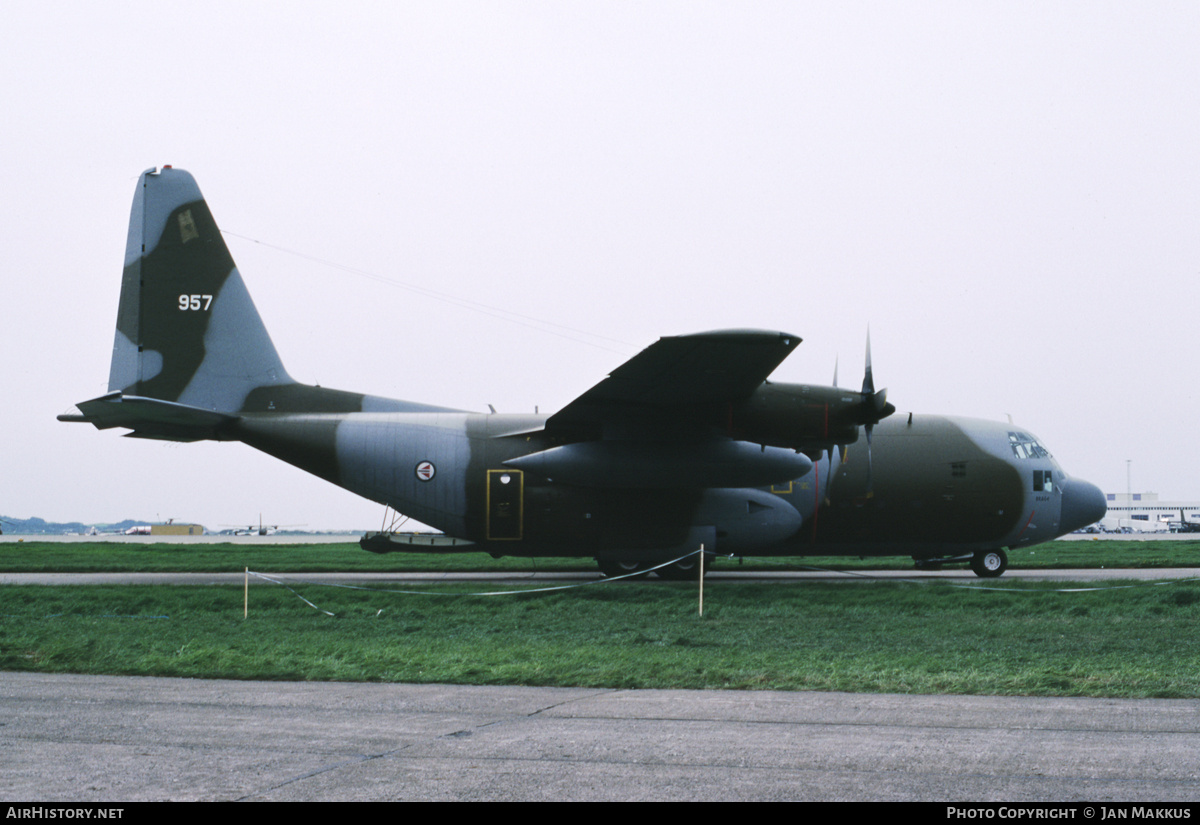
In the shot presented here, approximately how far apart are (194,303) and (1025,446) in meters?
22.0

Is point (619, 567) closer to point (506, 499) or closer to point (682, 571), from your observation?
point (682, 571)

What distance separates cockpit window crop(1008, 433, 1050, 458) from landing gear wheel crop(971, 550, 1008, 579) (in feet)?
9.06

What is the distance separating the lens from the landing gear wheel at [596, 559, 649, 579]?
24.0m

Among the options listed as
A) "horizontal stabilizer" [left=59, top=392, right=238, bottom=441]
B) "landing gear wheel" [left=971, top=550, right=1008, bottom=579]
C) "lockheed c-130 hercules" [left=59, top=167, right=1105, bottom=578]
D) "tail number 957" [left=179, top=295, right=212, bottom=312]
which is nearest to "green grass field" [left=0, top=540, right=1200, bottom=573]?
"landing gear wheel" [left=971, top=550, right=1008, bottom=579]

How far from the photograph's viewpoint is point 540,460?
2256 centimetres

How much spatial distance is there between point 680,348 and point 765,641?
6.24 metres

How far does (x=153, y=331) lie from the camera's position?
24.0 metres

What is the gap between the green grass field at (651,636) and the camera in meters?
11.2

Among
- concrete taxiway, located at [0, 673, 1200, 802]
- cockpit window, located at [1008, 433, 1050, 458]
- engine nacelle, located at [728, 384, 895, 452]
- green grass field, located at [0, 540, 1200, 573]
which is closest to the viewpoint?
concrete taxiway, located at [0, 673, 1200, 802]

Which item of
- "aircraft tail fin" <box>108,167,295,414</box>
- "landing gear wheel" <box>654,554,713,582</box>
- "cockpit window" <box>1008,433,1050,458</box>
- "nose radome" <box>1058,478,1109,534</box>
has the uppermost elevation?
"aircraft tail fin" <box>108,167,295,414</box>

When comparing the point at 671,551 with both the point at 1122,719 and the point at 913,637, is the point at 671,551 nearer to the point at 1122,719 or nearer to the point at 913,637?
the point at 913,637

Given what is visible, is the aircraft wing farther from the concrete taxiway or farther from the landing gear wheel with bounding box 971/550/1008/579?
the landing gear wheel with bounding box 971/550/1008/579

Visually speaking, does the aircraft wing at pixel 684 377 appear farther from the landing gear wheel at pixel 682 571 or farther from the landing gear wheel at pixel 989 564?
the landing gear wheel at pixel 989 564
